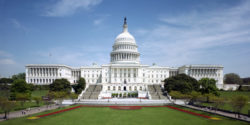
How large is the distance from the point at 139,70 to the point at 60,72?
165 feet

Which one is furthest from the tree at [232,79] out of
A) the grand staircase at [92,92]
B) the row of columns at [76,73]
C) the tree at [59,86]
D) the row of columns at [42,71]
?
the row of columns at [42,71]

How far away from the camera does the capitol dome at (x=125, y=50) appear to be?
113 m

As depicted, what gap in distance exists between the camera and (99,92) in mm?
80062

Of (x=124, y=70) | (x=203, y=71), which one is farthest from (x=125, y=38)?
(x=203, y=71)

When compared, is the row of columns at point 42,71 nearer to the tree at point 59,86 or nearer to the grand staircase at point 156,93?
the tree at point 59,86

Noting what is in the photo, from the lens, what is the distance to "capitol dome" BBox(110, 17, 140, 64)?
371 ft

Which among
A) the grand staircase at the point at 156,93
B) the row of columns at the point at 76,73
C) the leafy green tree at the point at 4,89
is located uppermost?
the row of columns at the point at 76,73

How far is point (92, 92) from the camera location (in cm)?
8025

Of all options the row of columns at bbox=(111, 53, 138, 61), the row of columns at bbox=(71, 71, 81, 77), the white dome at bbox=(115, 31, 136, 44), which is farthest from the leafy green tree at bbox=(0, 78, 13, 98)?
the white dome at bbox=(115, 31, 136, 44)

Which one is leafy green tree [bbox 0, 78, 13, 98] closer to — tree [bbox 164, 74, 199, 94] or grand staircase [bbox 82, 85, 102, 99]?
grand staircase [bbox 82, 85, 102, 99]

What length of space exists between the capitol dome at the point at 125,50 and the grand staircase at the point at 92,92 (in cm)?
2861

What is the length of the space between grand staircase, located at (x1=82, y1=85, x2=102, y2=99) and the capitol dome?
93.9ft

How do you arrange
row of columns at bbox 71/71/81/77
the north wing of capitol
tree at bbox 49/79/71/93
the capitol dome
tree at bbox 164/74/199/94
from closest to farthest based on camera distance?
tree at bbox 164/74/199/94 → tree at bbox 49/79/71/93 → the north wing of capitol → the capitol dome → row of columns at bbox 71/71/81/77

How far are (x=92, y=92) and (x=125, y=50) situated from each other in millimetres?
42190
